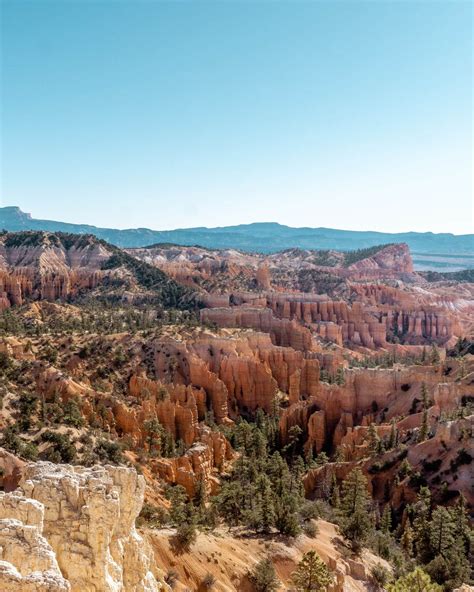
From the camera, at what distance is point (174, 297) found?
10206 centimetres

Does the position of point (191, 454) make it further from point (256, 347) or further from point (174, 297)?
point (174, 297)

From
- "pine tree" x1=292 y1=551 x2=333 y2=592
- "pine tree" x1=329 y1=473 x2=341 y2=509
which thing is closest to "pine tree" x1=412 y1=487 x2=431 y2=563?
"pine tree" x1=329 y1=473 x2=341 y2=509

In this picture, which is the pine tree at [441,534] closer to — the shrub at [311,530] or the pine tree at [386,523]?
the pine tree at [386,523]

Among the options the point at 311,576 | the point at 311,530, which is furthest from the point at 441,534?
the point at 311,576

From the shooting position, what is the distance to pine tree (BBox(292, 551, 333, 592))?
19906mm

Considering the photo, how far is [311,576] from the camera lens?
2003cm

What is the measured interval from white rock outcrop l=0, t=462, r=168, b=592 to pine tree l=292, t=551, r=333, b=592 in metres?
8.76

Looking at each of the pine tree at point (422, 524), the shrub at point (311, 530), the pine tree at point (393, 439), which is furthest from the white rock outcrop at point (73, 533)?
the pine tree at point (393, 439)

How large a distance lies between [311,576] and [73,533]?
12.4m

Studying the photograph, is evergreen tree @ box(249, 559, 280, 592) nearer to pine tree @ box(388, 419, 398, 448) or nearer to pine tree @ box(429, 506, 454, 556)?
pine tree @ box(429, 506, 454, 556)

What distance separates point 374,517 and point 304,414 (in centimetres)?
2031

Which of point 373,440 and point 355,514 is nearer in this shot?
point 355,514

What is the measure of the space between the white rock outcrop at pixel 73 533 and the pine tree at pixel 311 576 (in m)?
8.76

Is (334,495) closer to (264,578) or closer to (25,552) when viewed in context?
(264,578)
